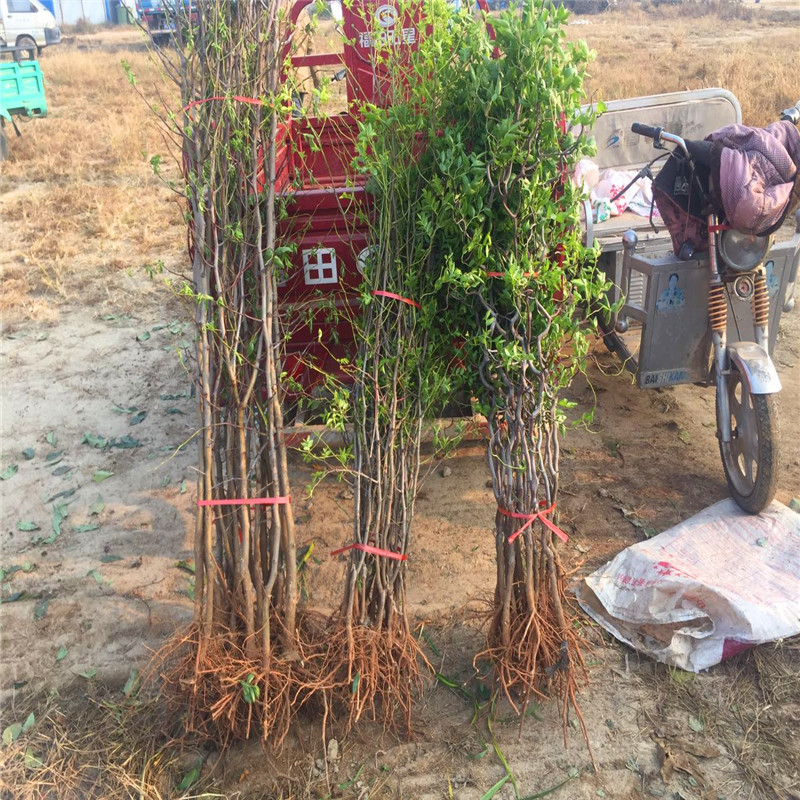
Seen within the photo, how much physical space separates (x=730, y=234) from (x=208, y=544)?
8.52 ft

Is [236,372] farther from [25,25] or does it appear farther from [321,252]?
[25,25]

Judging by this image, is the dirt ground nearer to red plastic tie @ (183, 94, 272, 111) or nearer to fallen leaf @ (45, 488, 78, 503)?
fallen leaf @ (45, 488, 78, 503)

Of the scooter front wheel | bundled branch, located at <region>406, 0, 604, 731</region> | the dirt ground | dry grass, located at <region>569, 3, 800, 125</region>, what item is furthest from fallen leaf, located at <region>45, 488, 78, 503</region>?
dry grass, located at <region>569, 3, 800, 125</region>

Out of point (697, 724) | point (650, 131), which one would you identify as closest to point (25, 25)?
point (650, 131)

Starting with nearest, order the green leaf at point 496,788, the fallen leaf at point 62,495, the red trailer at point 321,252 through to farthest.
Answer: the green leaf at point 496,788 < the red trailer at point 321,252 < the fallen leaf at point 62,495

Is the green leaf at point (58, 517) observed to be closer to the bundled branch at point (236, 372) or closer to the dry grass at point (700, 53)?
the bundled branch at point (236, 372)

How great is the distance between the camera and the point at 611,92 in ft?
40.2

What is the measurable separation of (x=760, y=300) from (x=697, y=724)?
1903 mm

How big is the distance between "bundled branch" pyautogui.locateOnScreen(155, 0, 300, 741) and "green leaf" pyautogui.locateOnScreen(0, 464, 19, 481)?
210cm

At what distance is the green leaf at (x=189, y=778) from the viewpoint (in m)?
2.50

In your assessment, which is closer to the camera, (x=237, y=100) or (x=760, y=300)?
(x=237, y=100)

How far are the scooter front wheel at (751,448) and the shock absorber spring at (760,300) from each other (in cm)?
28

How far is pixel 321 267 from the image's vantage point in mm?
3492

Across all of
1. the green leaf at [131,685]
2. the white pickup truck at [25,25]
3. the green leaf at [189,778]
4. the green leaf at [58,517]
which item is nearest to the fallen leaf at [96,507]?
the green leaf at [58,517]
